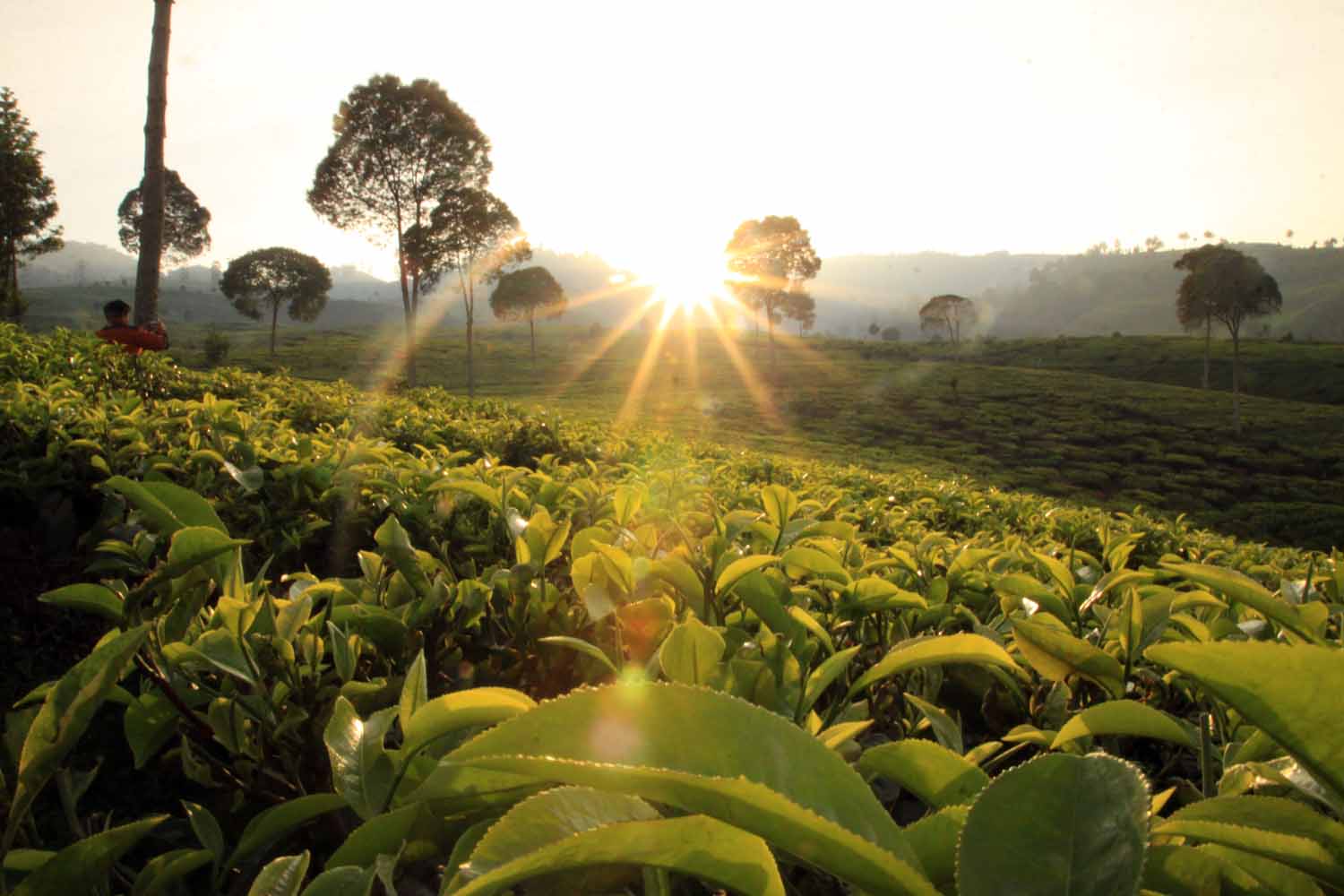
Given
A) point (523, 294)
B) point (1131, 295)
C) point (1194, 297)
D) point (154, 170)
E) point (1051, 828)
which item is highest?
point (1131, 295)

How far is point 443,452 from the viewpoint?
2422 mm

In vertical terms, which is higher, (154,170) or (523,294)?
(523,294)

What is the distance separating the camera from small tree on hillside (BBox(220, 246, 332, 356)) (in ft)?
173

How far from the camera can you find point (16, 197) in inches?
1063

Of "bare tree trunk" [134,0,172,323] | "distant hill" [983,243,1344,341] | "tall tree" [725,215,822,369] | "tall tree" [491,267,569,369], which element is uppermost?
"distant hill" [983,243,1344,341]

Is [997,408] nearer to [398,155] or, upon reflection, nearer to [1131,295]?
[398,155]

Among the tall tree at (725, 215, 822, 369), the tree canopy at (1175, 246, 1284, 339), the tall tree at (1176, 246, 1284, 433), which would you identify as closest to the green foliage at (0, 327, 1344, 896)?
the tall tree at (1176, 246, 1284, 433)

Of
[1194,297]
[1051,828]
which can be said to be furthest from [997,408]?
[1051,828]

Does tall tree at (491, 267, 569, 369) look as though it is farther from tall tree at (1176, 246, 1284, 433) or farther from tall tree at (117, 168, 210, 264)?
tall tree at (1176, 246, 1284, 433)

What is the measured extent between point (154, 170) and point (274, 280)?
4968 centimetres

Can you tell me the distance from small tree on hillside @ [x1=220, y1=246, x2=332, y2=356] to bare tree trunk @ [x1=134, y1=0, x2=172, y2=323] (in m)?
47.5

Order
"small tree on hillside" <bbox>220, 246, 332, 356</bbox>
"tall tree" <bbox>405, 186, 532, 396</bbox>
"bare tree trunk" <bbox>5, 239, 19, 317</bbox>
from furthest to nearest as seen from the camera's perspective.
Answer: "small tree on hillside" <bbox>220, 246, 332, 356</bbox> < "tall tree" <bbox>405, 186, 532, 396</bbox> < "bare tree trunk" <bbox>5, 239, 19, 317</bbox>

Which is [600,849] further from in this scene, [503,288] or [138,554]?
[503,288]

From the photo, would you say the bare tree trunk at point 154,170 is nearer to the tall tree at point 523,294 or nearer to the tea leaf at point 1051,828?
the tea leaf at point 1051,828
